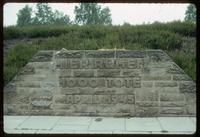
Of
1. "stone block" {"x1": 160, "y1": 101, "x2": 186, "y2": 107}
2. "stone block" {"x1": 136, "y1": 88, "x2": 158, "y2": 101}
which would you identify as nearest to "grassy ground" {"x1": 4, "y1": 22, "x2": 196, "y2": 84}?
"stone block" {"x1": 160, "y1": 101, "x2": 186, "y2": 107}

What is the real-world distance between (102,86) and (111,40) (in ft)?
7.58

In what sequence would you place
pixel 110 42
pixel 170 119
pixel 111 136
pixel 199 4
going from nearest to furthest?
pixel 199 4
pixel 111 136
pixel 170 119
pixel 110 42

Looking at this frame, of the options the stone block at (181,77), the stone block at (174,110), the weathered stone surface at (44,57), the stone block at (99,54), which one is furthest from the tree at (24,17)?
the stone block at (174,110)

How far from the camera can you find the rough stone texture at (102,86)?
8.12 meters

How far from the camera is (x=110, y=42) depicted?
10055 mm

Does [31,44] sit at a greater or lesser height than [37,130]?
greater

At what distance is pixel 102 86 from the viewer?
8.27 m

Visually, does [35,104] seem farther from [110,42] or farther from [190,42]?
[190,42]

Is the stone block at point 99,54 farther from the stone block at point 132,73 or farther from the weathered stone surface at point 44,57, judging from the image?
the weathered stone surface at point 44,57

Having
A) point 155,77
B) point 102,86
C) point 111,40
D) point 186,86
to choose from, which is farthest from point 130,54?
point 111,40

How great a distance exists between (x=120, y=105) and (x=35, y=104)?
6.65 feet

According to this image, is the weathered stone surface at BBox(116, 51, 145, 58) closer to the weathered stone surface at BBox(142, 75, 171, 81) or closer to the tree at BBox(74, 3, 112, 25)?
the weathered stone surface at BBox(142, 75, 171, 81)

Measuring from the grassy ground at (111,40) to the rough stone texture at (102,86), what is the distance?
694 millimetres

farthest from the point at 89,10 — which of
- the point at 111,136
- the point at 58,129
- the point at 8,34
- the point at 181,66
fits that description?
the point at 111,136
